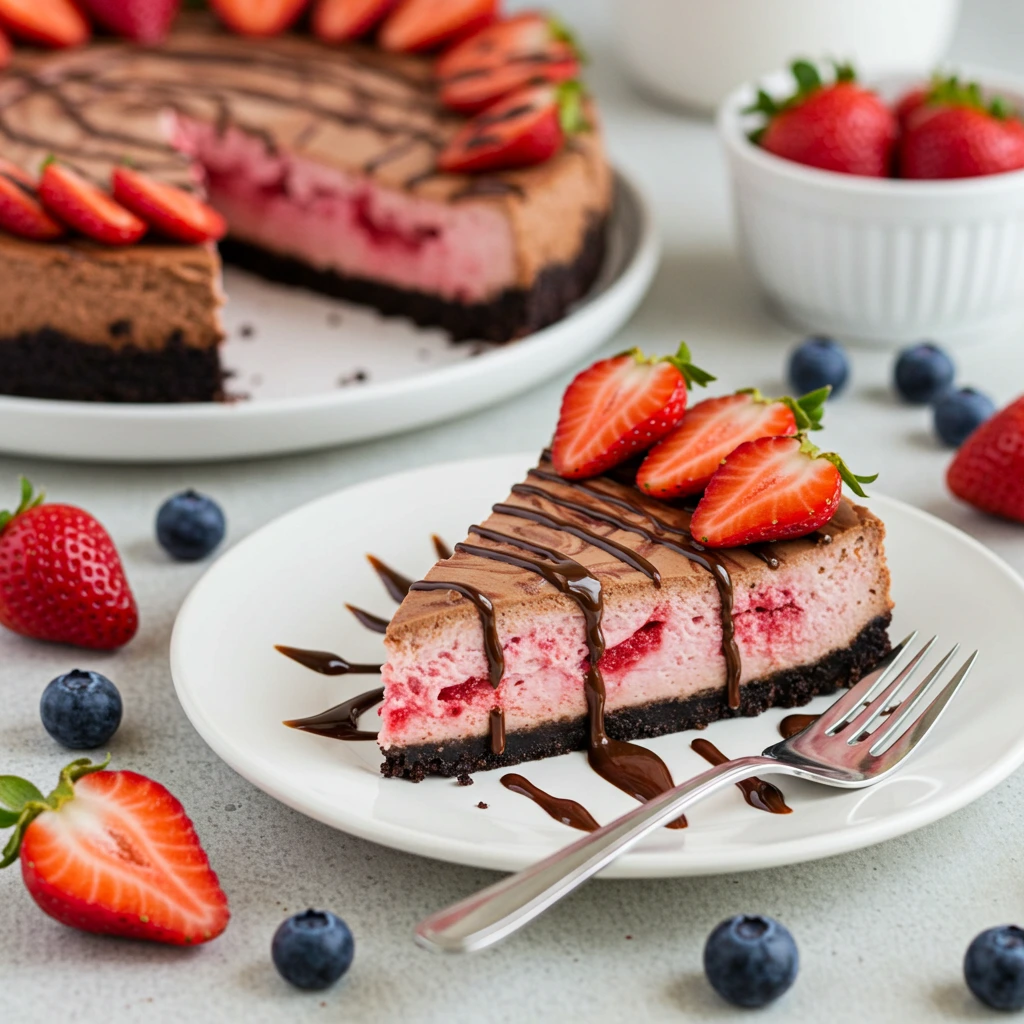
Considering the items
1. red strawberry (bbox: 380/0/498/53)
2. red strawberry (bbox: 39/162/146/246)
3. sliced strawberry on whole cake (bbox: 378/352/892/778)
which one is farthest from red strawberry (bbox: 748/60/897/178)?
red strawberry (bbox: 39/162/146/246)

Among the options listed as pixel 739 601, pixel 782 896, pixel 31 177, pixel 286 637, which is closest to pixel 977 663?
pixel 739 601

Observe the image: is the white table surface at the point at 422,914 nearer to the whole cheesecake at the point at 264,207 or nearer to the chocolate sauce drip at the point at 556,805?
the chocolate sauce drip at the point at 556,805

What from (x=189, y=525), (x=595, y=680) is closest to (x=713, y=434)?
(x=595, y=680)

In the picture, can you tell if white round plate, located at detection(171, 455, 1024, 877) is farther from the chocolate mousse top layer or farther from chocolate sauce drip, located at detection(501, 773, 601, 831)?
the chocolate mousse top layer

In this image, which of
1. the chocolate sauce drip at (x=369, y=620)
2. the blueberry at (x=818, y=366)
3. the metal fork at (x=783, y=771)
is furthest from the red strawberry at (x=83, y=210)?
the metal fork at (x=783, y=771)

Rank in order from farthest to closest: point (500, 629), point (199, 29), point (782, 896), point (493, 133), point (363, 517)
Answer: point (199, 29) → point (493, 133) → point (363, 517) → point (500, 629) → point (782, 896)

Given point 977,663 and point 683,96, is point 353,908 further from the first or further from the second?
point 683,96
